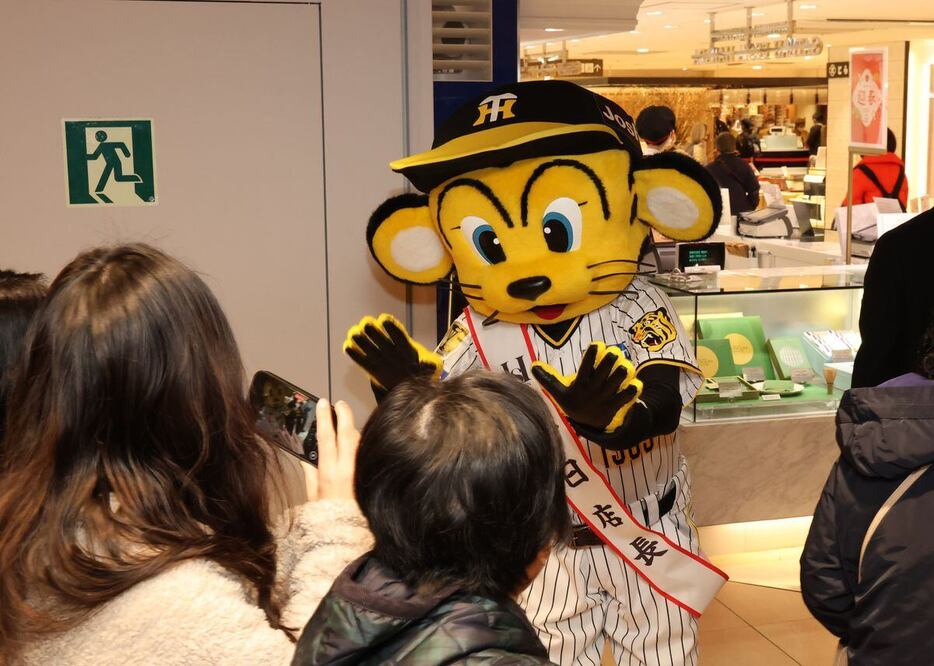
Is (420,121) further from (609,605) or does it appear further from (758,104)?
(758,104)

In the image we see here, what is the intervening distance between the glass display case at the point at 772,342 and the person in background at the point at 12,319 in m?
2.73

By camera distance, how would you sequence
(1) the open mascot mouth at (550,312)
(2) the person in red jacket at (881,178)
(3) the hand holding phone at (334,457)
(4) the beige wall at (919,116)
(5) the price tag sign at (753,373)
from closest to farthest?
(3) the hand holding phone at (334,457) → (1) the open mascot mouth at (550,312) → (5) the price tag sign at (753,373) → (2) the person in red jacket at (881,178) → (4) the beige wall at (919,116)

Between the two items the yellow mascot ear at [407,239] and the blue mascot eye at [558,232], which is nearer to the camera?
the blue mascot eye at [558,232]

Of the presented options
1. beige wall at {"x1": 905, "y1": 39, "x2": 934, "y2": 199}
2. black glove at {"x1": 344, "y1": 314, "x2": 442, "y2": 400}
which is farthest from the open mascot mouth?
beige wall at {"x1": 905, "y1": 39, "x2": 934, "y2": 199}

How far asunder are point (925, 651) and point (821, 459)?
2.51m

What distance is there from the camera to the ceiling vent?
11.3ft

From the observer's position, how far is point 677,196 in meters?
2.88

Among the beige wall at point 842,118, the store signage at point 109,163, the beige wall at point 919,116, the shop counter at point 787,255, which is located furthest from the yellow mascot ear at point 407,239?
the beige wall at point 919,116

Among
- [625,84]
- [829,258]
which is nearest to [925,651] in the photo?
[829,258]

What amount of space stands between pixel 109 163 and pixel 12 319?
1.67 m

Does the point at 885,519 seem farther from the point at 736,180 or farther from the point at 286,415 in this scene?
the point at 736,180

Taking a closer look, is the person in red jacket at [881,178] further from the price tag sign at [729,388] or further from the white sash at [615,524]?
the white sash at [615,524]

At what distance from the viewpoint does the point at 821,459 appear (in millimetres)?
4383

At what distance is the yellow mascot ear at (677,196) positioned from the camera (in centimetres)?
287
